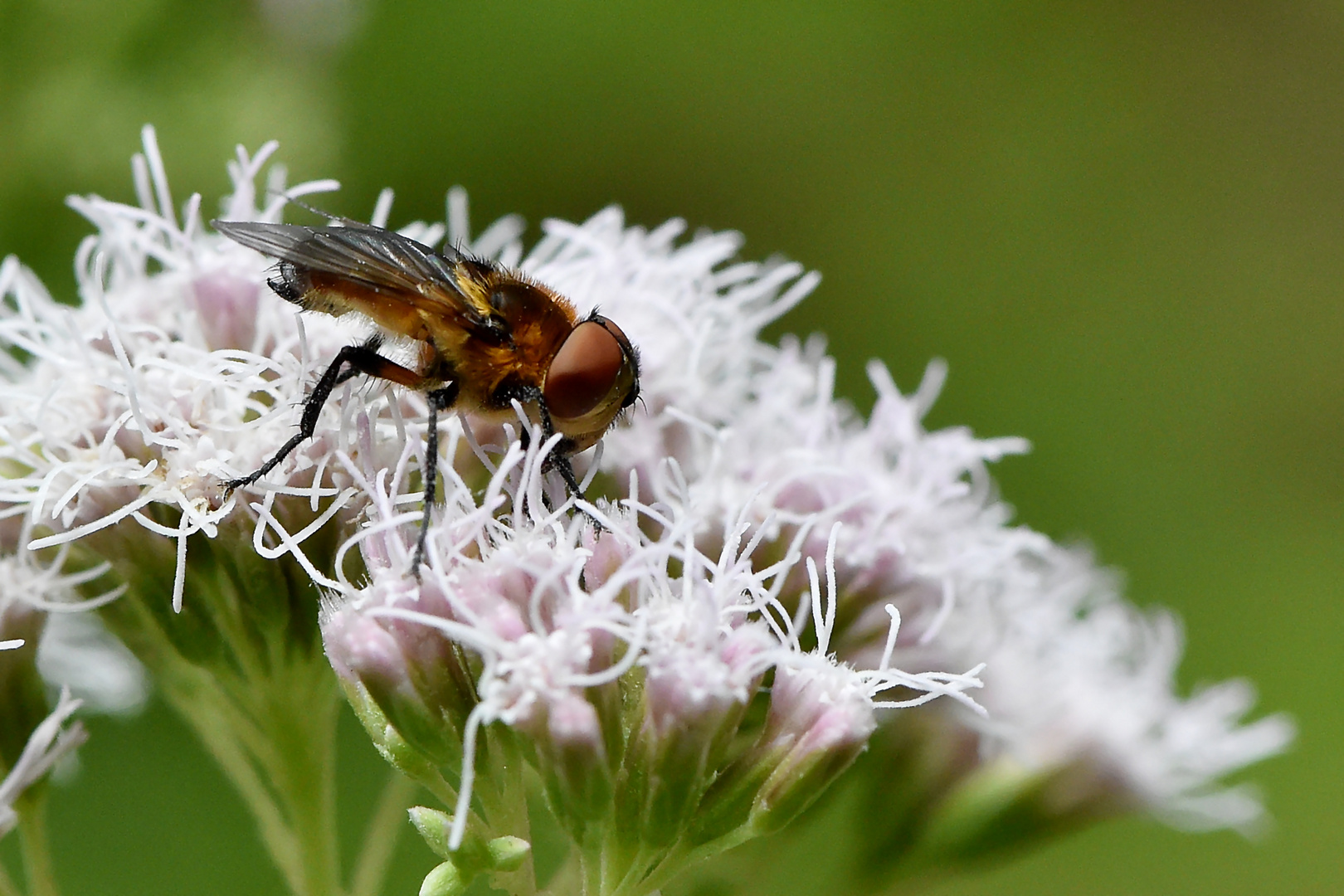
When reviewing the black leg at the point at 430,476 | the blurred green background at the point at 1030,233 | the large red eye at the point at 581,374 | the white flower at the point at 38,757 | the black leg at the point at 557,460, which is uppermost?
the blurred green background at the point at 1030,233

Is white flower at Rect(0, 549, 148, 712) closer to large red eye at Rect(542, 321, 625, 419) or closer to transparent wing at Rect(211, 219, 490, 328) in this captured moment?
transparent wing at Rect(211, 219, 490, 328)

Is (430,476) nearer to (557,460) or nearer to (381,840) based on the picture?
(557,460)

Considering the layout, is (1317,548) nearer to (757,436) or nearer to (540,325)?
(757,436)

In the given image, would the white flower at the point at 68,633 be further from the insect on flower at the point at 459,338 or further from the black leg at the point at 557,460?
the black leg at the point at 557,460

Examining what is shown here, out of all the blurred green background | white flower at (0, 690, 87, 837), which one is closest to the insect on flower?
white flower at (0, 690, 87, 837)

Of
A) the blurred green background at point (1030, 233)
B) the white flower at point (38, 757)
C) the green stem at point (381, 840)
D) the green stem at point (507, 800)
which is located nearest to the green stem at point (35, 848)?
the white flower at point (38, 757)

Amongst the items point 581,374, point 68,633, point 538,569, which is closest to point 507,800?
point 538,569
